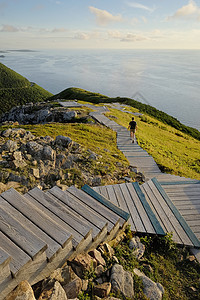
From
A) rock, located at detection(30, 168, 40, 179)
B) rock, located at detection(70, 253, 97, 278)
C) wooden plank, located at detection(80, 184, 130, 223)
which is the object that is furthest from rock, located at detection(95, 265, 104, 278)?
rock, located at detection(30, 168, 40, 179)

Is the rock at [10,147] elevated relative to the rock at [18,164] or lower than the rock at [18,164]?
elevated

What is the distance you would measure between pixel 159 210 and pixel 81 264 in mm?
3737

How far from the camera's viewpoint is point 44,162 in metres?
8.16

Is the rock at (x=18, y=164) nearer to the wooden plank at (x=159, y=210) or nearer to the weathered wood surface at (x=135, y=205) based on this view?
the weathered wood surface at (x=135, y=205)

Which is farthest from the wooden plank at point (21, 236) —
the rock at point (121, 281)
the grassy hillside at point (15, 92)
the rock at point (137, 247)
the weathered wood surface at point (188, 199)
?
the grassy hillside at point (15, 92)

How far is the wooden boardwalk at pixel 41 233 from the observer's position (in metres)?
2.59

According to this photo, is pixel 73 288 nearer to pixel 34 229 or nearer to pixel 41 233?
pixel 41 233

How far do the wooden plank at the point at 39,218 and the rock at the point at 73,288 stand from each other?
2.37 ft

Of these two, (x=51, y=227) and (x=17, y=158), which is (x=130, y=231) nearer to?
(x=51, y=227)

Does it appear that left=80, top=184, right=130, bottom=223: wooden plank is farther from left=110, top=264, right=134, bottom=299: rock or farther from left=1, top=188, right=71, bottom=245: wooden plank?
left=1, top=188, right=71, bottom=245: wooden plank

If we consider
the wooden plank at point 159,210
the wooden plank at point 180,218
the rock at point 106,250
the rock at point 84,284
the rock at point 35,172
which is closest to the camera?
the rock at point 84,284

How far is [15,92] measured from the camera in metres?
150

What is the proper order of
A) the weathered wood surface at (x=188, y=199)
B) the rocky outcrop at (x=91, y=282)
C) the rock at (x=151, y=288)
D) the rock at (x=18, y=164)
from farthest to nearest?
the rock at (x=18, y=164), the weathered wood surface at (x=188, y=199), the rock at (x=151, y=288), the rocky outcrop at (x=91, y=282)

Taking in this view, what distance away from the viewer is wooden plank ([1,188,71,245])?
3.14m
